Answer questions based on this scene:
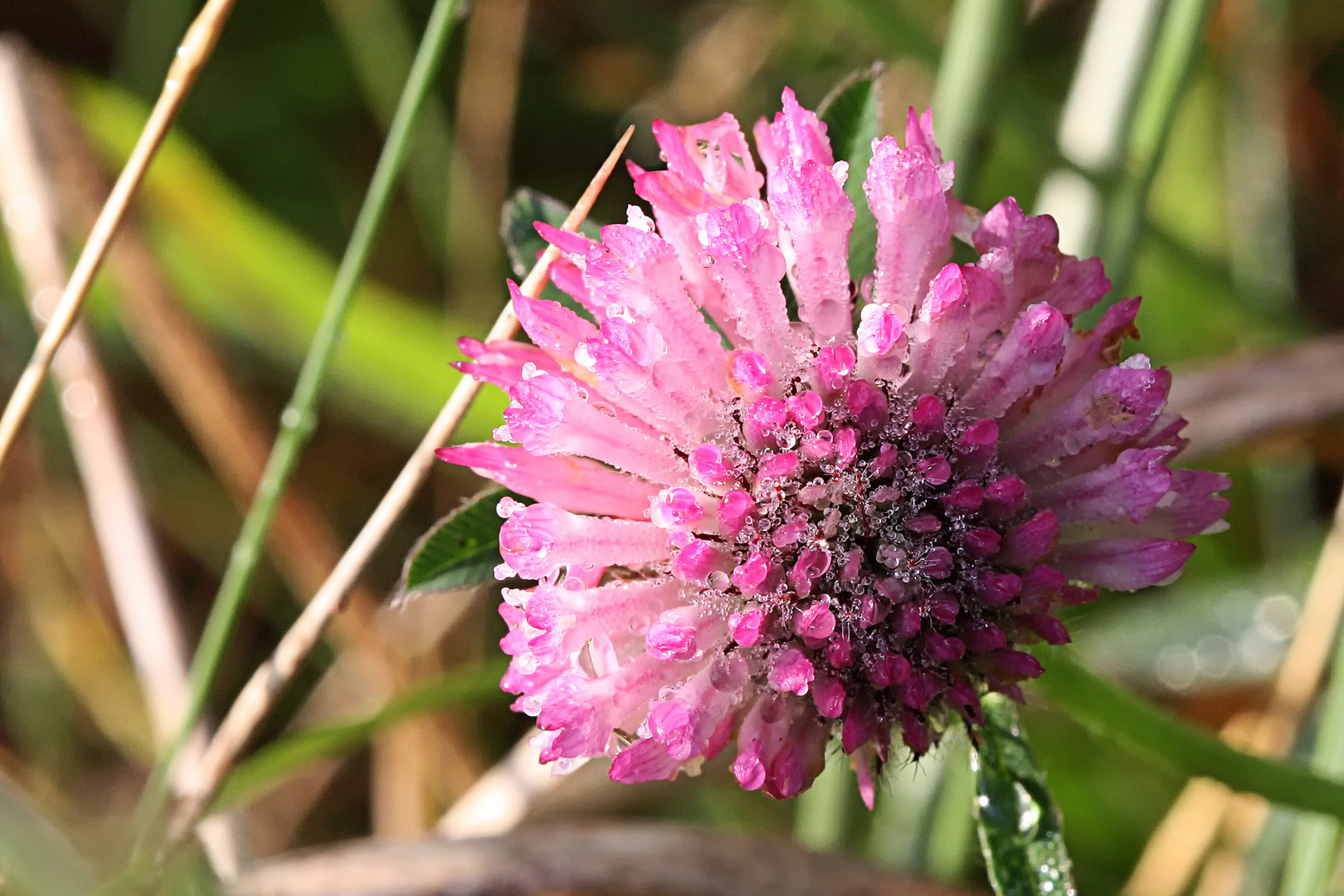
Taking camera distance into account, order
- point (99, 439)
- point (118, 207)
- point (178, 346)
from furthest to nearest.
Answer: point (178, 346)
point (99, 439)
point (118, 207)

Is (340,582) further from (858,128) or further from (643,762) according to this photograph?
(858,128)

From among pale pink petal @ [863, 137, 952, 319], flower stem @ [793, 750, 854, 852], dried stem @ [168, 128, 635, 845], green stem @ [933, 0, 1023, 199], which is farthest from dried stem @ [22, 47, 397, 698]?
pale pink petal @ [863, 137, 952, 319]

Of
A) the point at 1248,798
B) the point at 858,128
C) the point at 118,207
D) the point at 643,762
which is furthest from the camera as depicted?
the point at 1248,798

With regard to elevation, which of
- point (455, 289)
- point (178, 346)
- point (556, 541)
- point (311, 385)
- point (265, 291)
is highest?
point (455, 289)

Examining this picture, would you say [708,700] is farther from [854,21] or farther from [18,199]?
[18,199]

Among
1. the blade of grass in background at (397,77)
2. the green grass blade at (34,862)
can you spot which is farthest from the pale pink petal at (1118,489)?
the blade of grass in background at (397,77)

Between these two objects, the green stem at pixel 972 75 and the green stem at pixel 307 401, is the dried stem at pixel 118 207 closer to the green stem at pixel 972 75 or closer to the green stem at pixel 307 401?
the green stem at pixel 307 401

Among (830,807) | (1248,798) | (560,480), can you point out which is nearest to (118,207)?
(560,480)
